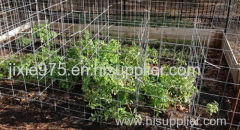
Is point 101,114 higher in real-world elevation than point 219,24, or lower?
lower

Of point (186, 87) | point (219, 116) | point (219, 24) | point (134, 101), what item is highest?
point (219, 24)

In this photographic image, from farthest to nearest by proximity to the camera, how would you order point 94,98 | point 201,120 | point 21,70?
point 21,70 → point 201,120 → point 94,98

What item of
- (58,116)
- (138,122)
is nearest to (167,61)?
(138,122)

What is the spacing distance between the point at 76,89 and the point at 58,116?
26.9 inches

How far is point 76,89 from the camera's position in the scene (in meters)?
4.47

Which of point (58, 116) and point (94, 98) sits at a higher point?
point (94, 98)

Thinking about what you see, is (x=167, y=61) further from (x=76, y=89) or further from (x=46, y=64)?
(x=46, y=64)

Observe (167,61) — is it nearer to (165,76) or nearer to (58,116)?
(165,76)

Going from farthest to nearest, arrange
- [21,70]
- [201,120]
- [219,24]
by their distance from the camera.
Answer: [219,24] → [21,70] → [201,120]

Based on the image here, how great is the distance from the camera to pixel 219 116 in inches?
157

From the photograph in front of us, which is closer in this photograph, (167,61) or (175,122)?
(175,122)

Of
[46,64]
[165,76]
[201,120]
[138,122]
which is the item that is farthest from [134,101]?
[46,64]

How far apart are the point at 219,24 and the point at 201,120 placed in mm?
4193

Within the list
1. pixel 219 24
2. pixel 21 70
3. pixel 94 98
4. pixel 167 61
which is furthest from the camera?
pixel 219 24
